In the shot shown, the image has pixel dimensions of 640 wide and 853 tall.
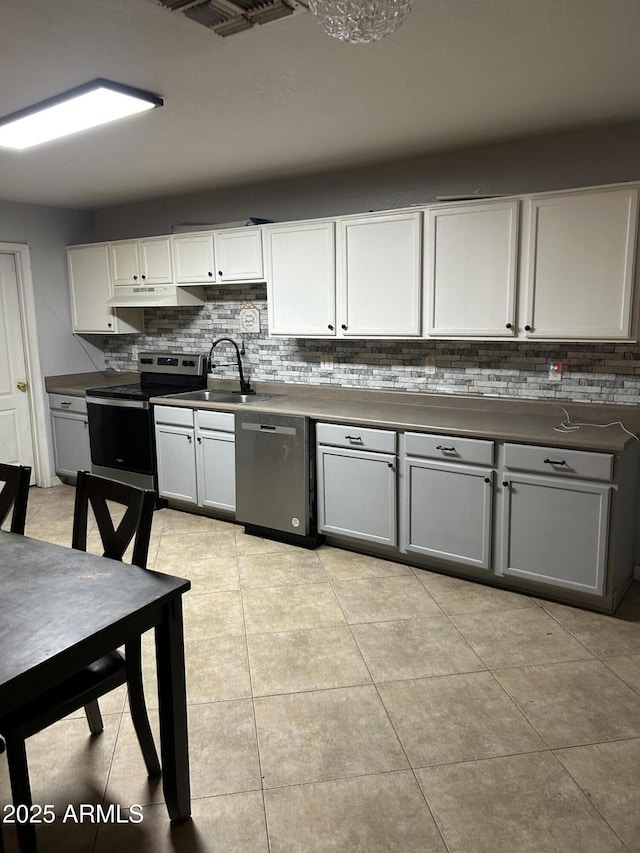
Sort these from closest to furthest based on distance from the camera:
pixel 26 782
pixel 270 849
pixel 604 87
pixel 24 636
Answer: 1. pixel 24 636
2. pixel 26 782
3. pixel 270 849
4. pixel 604 87

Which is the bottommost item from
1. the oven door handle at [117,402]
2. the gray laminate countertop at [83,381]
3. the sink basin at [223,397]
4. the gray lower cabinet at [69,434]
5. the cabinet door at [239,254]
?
the gray lower cabinet at [69,434]

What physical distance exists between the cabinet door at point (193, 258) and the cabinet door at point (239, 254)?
8 centimetres

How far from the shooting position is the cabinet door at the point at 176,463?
4.48m

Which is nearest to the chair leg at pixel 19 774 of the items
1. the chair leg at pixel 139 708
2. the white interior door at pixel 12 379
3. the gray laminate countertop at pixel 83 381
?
the chair leg at pixel 139 708

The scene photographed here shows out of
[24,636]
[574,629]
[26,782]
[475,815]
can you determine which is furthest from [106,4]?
[574,629]

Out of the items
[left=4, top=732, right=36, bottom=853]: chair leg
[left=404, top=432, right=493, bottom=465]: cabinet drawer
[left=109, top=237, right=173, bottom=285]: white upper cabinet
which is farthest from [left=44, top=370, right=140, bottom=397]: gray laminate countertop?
[left=4, top=732, right=36, bottom=853]: chair leg

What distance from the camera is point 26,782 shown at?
5.17 ft

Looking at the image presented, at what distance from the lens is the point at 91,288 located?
5.32 metres

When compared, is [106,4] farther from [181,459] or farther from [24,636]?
[181,459]

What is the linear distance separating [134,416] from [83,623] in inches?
131

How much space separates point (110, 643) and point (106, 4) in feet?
5.81

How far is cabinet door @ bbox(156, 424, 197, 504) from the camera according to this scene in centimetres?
448

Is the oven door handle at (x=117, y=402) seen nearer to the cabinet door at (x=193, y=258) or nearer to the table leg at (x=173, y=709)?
the cabinet door at (x=193, y=258)

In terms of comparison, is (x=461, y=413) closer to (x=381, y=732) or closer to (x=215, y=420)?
(x=215, y=420)
